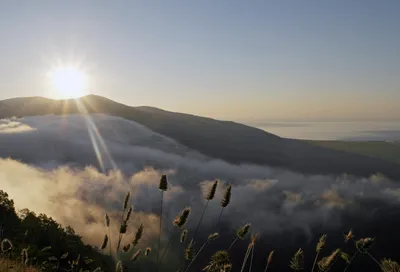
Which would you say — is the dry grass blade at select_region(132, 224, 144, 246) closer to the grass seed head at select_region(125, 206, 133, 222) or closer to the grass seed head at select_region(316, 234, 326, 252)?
the grass seed head at select_region(125, 206, 133, 222)

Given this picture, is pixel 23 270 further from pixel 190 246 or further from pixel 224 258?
pixel 224 258

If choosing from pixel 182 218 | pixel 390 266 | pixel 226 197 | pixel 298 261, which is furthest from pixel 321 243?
pixel 182 218

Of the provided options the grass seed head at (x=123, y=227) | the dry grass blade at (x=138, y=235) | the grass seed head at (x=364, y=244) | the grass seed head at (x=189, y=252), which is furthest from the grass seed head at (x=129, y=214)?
the grass seed head at (x=364, y=244)

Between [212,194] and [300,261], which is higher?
[212,194]

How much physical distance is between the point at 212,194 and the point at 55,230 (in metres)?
105

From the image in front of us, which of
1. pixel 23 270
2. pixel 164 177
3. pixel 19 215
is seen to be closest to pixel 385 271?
pixel 164 177

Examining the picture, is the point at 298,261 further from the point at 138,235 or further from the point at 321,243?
the point at 138,235

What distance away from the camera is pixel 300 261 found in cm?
702

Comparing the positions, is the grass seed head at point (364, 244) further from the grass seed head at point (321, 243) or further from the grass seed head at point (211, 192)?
the grass seed head at point (211, 192)

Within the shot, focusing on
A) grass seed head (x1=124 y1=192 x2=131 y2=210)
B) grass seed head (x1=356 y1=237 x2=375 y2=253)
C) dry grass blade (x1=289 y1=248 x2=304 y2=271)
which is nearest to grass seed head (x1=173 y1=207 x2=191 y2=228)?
grass seed head (x1=124 y1=192 x2=131 y2=210)

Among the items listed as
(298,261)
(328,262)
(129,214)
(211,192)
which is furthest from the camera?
(129,214)

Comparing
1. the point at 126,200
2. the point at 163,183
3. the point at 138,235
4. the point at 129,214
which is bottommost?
the point at 138,235


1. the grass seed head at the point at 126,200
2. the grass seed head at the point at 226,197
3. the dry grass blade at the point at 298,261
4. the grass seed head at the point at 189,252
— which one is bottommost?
the grass seed head at the point at 189,252

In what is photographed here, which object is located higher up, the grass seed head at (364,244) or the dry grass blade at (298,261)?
the grass seed head at (364,244)
